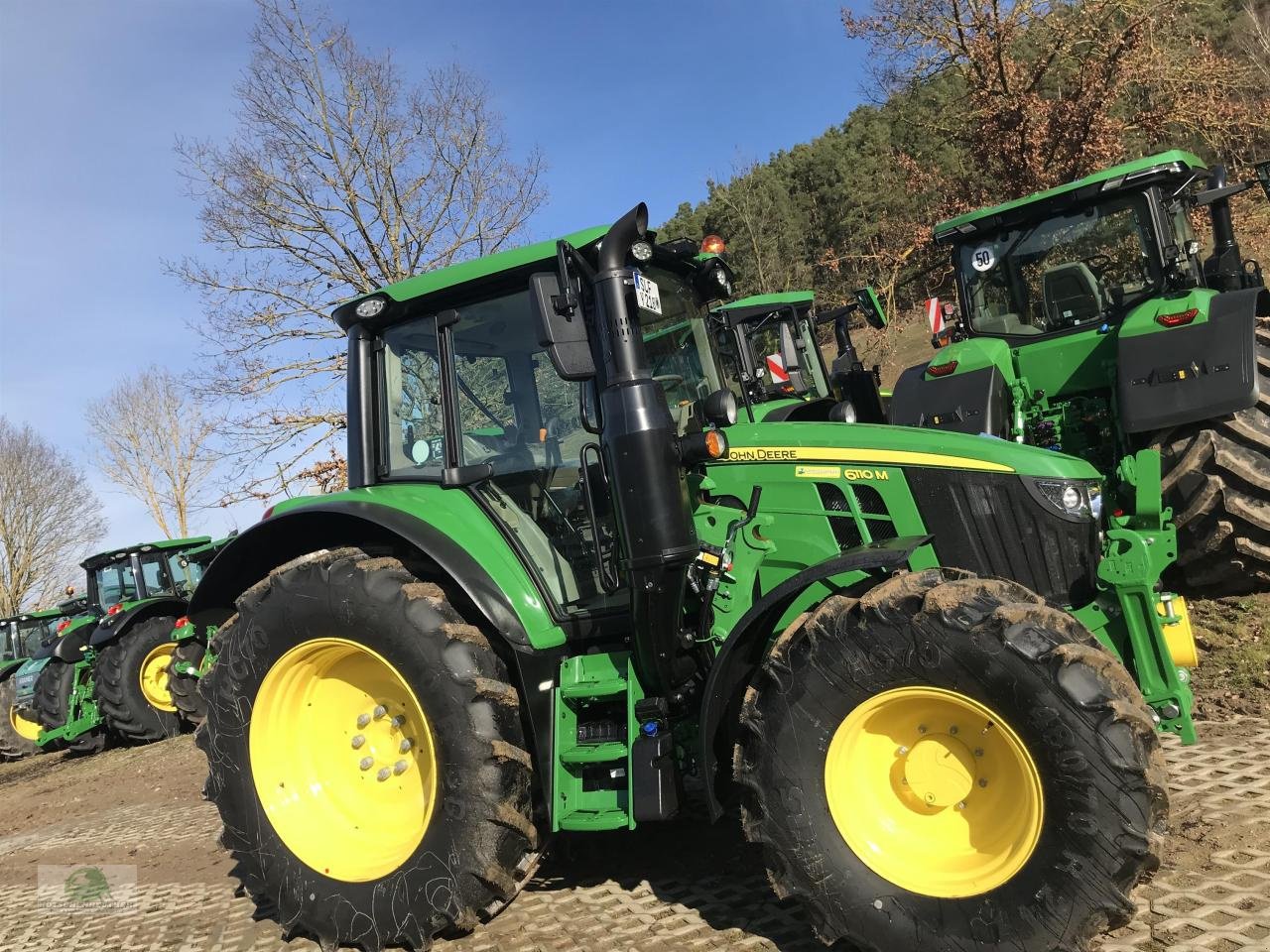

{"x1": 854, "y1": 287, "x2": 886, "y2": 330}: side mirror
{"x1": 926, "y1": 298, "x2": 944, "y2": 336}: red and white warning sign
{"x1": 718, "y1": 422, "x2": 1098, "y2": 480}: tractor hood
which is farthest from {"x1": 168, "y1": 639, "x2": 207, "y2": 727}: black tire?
{"x1": 718, "y1": 422, "x2": 1098, "y2": 480}: tractor hood

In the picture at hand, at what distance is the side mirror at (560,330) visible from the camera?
2975 millimetres

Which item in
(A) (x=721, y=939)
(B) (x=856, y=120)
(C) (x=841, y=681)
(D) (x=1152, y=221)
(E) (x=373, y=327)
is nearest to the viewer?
(C) (x=841, y=681)

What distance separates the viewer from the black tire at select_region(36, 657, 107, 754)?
37.6 feet

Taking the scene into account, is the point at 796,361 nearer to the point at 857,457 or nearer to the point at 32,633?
the point at 857,457

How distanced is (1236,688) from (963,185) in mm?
11648

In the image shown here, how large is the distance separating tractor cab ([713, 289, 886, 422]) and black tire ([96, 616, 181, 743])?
8142 mm

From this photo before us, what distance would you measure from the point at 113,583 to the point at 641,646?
40.8ft

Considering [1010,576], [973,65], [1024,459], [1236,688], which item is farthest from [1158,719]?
[973,65]

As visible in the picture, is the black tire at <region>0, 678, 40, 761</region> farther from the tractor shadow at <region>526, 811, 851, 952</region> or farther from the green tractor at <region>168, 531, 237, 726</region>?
the tractor shadow at <region>526, 811, 851, 952</region>

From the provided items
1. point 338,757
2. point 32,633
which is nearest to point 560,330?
point 338,757

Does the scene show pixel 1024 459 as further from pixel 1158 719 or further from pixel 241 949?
pixel 241 949

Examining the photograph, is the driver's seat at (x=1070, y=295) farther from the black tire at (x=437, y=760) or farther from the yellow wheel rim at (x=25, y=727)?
the yellow wheel rim at (x=25, y=727)

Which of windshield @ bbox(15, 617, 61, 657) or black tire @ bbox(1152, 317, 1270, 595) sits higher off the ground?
black tire @ bbox(1152, 317, 1270, 595)

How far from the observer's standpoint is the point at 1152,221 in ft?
20.0
